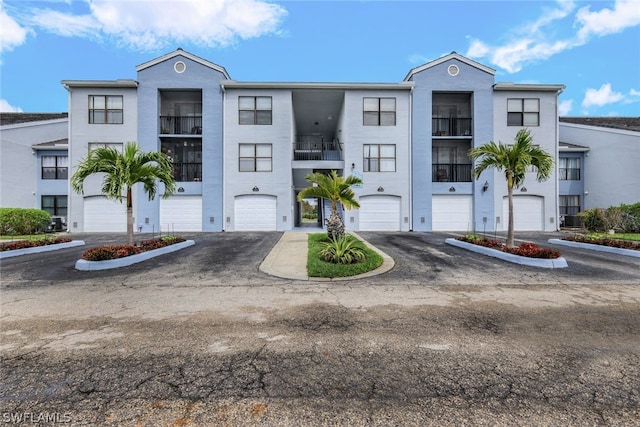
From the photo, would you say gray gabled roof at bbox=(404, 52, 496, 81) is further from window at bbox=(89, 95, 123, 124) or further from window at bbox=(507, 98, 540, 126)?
window at bbox=(89, 95, 123, 124)

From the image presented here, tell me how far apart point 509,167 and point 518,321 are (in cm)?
806

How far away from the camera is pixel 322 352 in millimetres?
3717

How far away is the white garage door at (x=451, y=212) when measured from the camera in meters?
21.0

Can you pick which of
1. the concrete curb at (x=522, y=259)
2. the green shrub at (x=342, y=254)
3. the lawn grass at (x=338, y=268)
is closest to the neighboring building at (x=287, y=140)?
the concrete curb at (x=522, y=259)

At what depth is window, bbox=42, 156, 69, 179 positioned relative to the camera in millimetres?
22406

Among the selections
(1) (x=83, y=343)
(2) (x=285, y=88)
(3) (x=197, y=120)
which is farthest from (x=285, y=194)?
(1) (x=83, y=343)

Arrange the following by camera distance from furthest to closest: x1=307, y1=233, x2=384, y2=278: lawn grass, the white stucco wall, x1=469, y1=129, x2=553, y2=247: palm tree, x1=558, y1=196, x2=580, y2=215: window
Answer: x1=558, y1=196, x2=580, y2=215: window < the white stucco wall < x1=469, y1=129, x2=553, y2=247: palm tree < x1=307, y1=233, x2=384, y2=278: lawn grass

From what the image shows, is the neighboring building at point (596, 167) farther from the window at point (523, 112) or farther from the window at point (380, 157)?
the window at point (380, 157)

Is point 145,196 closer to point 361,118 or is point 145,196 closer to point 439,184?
point 361,118

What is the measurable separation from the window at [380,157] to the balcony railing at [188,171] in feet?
39.3

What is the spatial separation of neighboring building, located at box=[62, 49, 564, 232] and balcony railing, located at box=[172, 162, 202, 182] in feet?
0.30

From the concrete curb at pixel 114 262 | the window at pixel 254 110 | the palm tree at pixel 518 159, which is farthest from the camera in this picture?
the window at pixel 254 110

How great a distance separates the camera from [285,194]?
20.5 metres

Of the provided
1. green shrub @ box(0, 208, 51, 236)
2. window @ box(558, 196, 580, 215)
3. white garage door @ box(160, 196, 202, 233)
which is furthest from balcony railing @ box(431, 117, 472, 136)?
green shrub @ box(0, 208, 51, 236)
